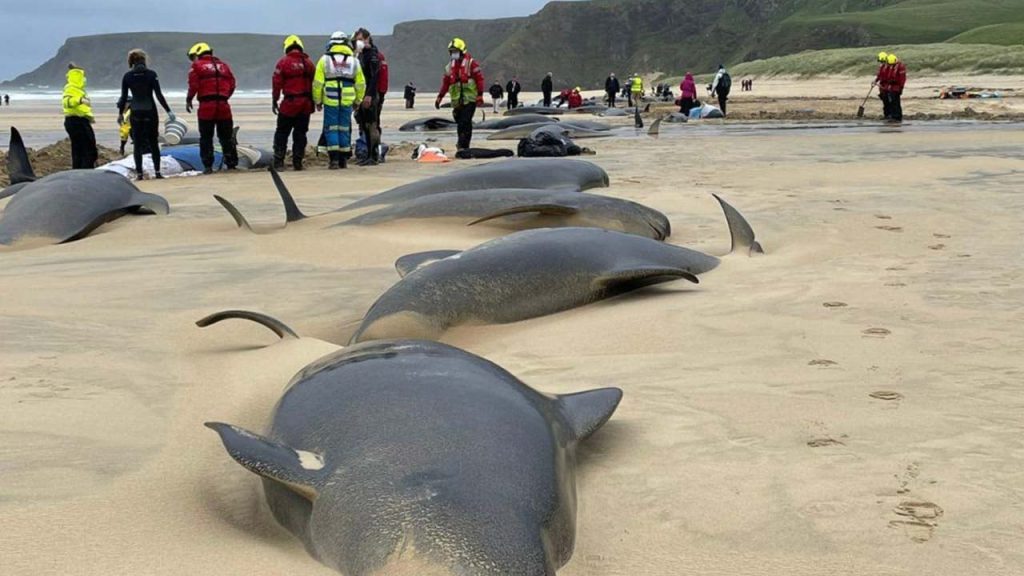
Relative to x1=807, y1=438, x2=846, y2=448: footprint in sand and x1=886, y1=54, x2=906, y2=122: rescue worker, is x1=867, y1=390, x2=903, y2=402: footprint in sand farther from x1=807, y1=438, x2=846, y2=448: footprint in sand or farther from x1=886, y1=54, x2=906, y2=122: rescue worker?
x1=886, y1=54, x2=906, y2=122: rescue worker

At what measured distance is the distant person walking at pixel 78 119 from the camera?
542 inches

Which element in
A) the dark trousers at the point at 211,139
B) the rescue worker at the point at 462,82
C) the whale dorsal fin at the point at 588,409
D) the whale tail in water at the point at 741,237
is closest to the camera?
the whale dorsal fin at the point at 588,409

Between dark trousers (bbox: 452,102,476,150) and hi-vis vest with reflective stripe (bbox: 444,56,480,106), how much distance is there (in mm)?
101

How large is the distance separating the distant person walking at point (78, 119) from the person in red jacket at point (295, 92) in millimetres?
2383

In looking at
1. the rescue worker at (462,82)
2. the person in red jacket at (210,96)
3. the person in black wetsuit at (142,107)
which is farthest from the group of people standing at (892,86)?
the person in black wetsuit at (142,107)

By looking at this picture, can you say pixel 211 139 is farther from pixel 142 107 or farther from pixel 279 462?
pixel 279 462

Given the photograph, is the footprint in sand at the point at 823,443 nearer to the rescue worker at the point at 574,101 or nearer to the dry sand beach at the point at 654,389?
the dry sand beach at the point at 654,389

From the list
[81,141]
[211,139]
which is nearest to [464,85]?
[211,139]

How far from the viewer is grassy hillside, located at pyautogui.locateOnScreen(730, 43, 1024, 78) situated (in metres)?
54.2

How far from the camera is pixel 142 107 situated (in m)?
13.6

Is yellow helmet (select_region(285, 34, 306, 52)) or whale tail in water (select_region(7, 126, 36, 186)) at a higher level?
yellow helmet (select_region(285, 34, 306, 52))

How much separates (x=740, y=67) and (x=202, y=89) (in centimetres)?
7758

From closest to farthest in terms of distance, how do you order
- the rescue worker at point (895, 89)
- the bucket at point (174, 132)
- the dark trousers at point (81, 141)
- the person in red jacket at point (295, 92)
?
the dark trousers at point (81, 141), the person in red jacket at point (295, 92), the bucket at point (174, 132), the rescue worker at point (895, 89)

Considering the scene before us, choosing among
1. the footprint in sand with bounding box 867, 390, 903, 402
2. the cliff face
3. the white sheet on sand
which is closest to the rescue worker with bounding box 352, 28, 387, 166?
the white sheet on sand
